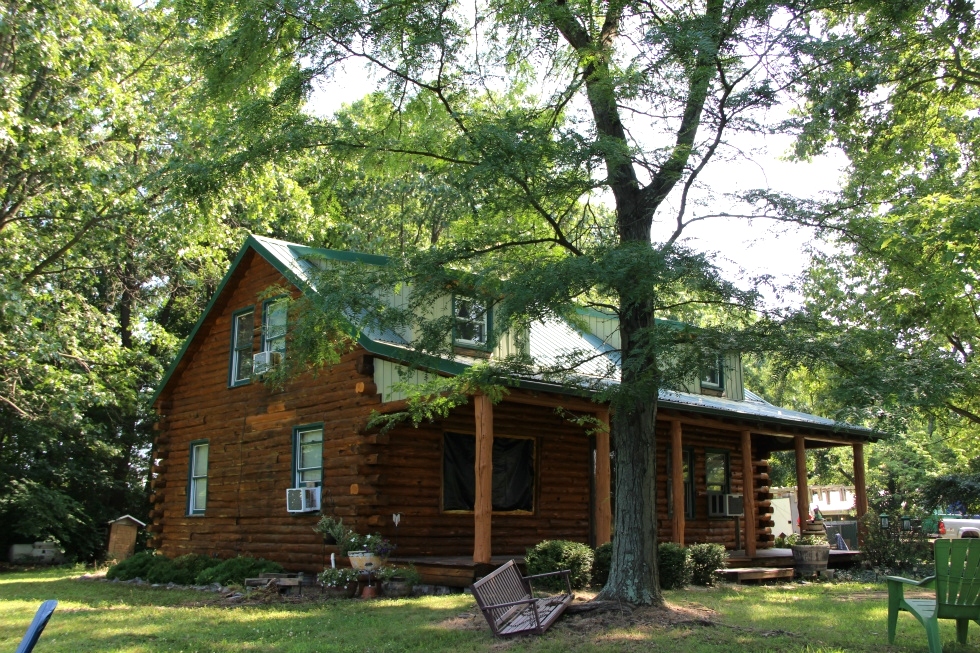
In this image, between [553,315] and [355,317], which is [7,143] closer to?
[355,317]

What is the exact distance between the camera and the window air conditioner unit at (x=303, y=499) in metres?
15.1

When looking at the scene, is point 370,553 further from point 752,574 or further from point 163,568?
point 752,574

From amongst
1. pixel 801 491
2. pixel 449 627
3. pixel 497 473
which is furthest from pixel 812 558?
pixel 449 627

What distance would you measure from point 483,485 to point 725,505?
918cm

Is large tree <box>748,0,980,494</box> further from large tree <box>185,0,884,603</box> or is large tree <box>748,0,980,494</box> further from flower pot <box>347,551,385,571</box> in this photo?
flower pot <box>347,551,385,571</box>

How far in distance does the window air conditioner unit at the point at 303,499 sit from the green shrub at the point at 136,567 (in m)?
3.83

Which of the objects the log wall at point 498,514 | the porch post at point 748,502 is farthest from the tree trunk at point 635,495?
the porch post at point 748,502

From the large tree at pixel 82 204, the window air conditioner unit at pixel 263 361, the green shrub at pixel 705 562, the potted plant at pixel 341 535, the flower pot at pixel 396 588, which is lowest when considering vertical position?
the flower pot at pixel 396 588

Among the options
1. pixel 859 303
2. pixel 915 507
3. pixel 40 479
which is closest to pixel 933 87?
pixel 859 303

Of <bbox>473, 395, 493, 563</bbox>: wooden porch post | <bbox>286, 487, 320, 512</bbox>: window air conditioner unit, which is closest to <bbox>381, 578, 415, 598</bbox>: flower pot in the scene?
<bbox>473, 395, 493, 563</bbox>: wooden porch post

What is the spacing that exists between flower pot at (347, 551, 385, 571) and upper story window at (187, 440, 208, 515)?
666 centimetres

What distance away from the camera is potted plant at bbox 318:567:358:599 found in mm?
13039

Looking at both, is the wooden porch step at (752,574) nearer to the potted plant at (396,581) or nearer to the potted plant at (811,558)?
the potted plant at (811,558)

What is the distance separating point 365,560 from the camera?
43.0 feet
